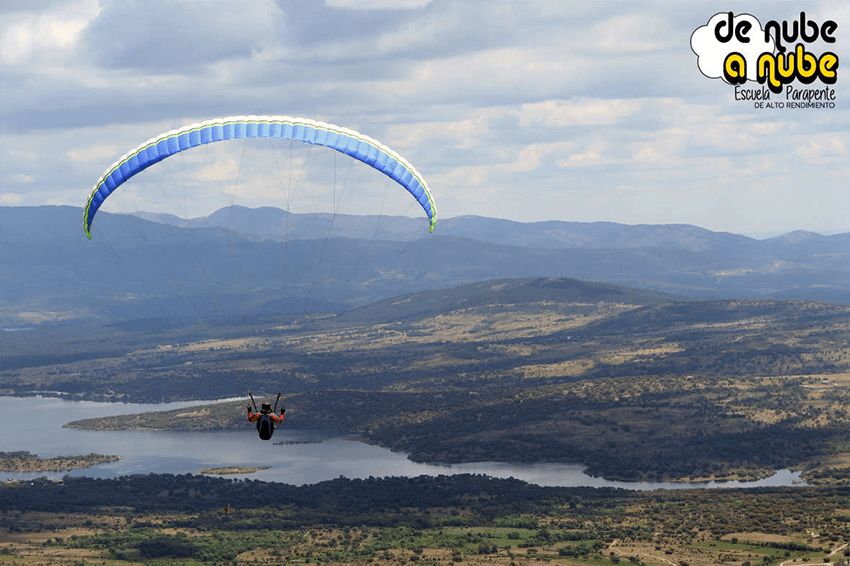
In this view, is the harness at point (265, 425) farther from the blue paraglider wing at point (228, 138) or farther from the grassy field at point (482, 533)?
the grassy field at point (482, 533)

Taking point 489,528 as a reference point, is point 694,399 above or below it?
above

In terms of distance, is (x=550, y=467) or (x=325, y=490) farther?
(x=550, y=467)

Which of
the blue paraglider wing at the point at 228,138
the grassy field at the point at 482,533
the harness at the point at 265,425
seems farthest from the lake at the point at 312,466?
the harness at the point at 265,425

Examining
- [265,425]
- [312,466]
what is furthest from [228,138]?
[312,466]

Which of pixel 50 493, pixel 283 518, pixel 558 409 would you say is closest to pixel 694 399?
pixel 558 409

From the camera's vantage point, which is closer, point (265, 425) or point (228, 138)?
point (265, 425)

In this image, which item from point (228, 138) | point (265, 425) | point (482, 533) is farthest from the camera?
point (482, 533)

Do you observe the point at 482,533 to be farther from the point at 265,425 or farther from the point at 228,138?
the point at 228,138

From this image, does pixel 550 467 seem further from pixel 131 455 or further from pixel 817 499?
pixel 131 455

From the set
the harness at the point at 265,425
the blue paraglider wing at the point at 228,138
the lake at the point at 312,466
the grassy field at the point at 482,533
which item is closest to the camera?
the harness at the point at 265,425
